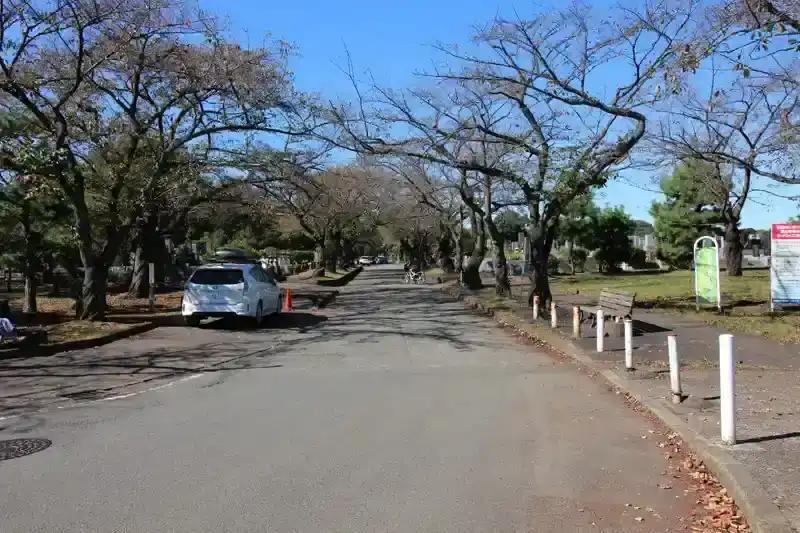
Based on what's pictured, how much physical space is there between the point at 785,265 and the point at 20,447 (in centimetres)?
1773

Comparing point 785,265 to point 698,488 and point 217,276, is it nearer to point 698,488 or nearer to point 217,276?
point 217,276

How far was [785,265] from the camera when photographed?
61.2 ft

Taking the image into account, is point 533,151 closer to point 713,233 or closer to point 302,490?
point 302,490

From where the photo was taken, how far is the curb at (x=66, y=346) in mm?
12867

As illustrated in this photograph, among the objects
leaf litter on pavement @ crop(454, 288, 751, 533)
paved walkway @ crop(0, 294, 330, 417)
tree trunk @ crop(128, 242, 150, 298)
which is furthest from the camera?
tree trunk @ crop(128, 242, 150, 298)

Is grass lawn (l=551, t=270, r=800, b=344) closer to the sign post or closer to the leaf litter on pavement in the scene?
the sign post

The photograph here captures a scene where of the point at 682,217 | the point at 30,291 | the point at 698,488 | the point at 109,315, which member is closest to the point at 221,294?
the point at 109,315

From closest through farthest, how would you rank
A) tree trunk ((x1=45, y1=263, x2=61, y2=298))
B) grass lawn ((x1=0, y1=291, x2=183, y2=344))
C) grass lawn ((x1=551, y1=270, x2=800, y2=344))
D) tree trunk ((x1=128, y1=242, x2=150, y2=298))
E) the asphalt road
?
the asphalt road, grass lawn ((x1=0, y1=291, x2=183, y2=344)), grass lawn ((x1=551, y1=270, x2=800, y2=344)), tree trunk ((x1=128, y1=242, x2=150, y2=298)), tree trunk ((x1=45, y1=263, x2=61, y2=298))

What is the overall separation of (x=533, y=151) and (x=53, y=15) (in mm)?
11313

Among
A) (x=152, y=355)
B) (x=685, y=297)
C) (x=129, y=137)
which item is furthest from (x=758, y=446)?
(x=685, y=297)

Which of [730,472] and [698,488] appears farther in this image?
[698,488]

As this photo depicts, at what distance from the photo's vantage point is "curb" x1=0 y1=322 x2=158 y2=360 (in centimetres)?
1287

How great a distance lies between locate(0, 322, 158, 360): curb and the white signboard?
610 inches

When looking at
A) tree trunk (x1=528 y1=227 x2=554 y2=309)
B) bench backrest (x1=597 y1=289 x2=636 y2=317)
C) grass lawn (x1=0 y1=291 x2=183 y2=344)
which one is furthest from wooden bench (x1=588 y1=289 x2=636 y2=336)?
grass lawn (x1=0 y1=291 x2=183 y2=344)
